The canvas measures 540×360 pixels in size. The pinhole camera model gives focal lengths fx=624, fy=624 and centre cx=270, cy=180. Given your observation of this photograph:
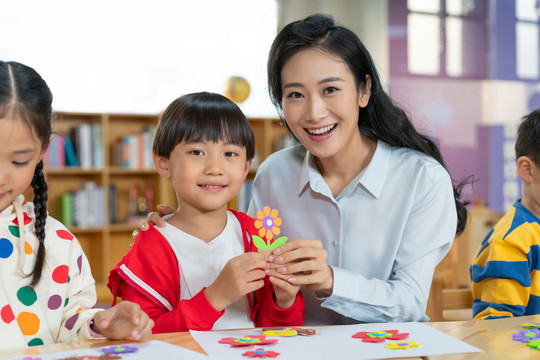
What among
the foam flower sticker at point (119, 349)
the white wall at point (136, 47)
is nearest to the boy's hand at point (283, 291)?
the foam flower sticker at point (119, 349)

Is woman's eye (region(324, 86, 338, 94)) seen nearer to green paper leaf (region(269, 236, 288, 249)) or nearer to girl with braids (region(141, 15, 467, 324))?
girl with braids (region(141, 15, 467, 324))

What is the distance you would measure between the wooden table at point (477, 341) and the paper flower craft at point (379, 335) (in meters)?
0.11

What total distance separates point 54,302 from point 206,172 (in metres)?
0.46

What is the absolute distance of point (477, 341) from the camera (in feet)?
4.00

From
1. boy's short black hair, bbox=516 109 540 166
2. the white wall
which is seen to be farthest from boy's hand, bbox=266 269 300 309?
the white wall

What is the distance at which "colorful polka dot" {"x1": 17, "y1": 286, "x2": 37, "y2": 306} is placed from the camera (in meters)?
1.33

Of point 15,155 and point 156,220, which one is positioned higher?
point 15,155

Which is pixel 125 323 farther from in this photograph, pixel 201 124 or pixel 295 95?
pixel 295 95

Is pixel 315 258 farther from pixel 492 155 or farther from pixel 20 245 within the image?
pixel 492 155

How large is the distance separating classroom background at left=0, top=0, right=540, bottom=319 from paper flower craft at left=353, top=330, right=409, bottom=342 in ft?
13.3

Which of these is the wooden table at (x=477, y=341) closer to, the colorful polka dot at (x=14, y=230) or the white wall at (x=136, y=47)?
the colorful polka dot at (x=14, y=230)

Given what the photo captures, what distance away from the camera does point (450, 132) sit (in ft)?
22.6

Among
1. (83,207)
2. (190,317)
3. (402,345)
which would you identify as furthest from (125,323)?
(83,207)

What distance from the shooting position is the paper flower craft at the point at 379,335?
1.21 m
